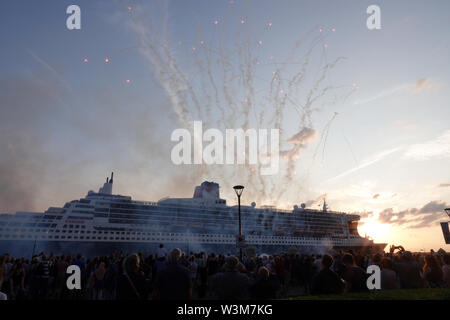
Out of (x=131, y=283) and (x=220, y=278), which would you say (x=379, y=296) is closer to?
(x=220, y=278)

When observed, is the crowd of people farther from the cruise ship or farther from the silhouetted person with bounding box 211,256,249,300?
the cruise ship

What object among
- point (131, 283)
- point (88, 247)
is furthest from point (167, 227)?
point (131, 283)

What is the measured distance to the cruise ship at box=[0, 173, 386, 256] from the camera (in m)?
43.1

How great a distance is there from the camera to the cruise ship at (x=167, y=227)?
141 ft

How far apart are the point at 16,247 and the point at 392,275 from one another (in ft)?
175

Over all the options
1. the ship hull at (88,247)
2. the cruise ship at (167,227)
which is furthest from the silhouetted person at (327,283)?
the ship hull at (88,247)

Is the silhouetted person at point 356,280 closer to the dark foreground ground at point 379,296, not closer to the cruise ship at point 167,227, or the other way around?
the dark foreground ground at point 379,296

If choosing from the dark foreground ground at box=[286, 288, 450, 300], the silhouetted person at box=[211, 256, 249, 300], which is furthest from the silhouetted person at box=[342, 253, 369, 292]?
the silhouetted person at box=[211, 256, 249, 300]

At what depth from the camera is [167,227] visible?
5425cm

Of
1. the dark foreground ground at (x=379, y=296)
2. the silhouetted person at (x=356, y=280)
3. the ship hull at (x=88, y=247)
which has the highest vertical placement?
the silhouetted person at (x=356, y=280)
